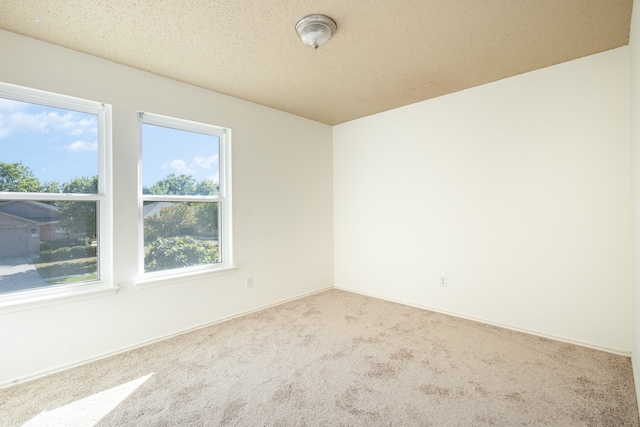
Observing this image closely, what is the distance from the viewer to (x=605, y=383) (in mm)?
1997

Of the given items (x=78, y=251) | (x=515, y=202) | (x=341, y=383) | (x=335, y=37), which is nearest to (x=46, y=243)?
(x=78, y=251)

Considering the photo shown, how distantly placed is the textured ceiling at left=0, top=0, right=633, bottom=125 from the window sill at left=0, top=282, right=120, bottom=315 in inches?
74.3

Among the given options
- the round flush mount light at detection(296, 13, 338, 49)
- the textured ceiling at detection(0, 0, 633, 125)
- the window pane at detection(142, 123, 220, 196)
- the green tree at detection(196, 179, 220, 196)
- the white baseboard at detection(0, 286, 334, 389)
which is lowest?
the white baseboard at detection(0, 286, 334, 389)

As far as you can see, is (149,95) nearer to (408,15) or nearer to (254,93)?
(254,93)

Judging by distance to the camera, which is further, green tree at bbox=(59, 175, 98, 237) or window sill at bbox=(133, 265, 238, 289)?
window sill at bbox=(133, 265, 238, 289)

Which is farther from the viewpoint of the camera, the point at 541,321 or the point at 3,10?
the point at 541,321

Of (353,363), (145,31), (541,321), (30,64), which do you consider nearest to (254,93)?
(145,31)

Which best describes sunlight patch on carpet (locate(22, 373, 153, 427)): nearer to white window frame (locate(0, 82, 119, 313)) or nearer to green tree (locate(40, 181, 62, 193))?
white window frame (locate(0, 82, 119, 313))

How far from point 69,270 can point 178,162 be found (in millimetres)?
1293

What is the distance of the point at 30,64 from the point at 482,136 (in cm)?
395

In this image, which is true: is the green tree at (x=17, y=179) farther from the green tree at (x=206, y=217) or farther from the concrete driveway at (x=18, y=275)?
the green tree at (x=206, y=217)

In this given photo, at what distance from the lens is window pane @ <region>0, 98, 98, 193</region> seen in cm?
213

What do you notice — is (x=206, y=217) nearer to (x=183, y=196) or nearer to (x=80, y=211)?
(x=183, y=196)

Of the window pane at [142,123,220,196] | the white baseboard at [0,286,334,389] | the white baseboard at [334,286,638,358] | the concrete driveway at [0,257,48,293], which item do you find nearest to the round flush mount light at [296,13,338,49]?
the window pane at [142,123,220,196]
